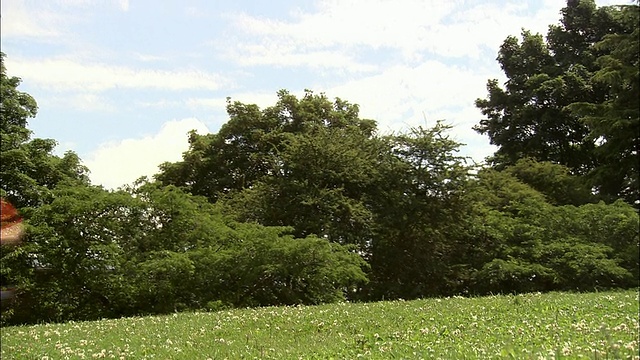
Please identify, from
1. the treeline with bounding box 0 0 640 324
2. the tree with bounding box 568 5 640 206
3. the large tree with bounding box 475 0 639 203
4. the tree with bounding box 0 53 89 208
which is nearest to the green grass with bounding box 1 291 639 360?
the treeline with bounding box 0 0 640 324

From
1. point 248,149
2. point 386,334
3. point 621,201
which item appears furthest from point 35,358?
point 248,149

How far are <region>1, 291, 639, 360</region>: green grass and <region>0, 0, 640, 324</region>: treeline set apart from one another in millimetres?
4458

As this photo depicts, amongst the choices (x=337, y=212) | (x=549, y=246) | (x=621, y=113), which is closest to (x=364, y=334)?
(x=337, y=212)

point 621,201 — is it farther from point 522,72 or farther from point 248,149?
point 248,149

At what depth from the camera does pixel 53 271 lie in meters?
14.7

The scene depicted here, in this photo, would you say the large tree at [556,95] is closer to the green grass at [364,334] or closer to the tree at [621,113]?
the tree at [621,113]

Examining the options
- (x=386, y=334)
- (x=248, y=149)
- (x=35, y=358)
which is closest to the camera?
(x=35, y=358)

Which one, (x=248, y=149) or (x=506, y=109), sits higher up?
(x=506, y=109)

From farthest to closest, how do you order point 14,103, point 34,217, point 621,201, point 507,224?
1. point 507,224
2. point 621,201
3. point 14,103
4. point 34,217

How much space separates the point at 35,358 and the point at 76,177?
1347 centimetres

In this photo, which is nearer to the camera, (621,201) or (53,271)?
(53,271)

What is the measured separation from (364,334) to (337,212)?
1147 centimetres

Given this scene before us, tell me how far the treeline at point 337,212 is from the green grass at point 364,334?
4.46 metres

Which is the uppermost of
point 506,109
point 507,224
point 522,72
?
point 522,72
